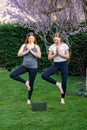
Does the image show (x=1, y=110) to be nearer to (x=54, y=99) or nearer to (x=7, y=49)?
(x=54, y=99)

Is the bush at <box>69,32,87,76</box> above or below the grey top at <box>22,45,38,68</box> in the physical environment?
below

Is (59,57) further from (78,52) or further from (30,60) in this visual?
(78,52)

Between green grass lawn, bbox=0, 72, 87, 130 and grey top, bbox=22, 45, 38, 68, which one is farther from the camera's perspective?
grey top, bbox=22, 45, 38, 68

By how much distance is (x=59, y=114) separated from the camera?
8867 millimetres

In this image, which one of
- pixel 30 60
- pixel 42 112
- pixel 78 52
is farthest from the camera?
pixel 78 52

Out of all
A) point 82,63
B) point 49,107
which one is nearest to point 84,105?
point 49,107

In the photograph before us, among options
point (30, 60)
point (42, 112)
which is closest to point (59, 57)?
point (30, 60)

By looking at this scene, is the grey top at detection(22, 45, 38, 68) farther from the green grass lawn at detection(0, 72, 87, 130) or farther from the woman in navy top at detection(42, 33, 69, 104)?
the green grass lawn at detection(0, 72, 87, 130)

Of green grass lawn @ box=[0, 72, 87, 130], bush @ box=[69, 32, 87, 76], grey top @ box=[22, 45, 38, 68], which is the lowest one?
bush @ box=[69, 32, 87, 76]

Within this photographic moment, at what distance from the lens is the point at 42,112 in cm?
909

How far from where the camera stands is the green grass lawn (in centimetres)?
782

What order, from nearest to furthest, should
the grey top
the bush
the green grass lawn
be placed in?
the green grass lawn, the grey top, the bush

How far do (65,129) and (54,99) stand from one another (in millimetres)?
3383

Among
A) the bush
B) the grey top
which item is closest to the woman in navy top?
the grey top
